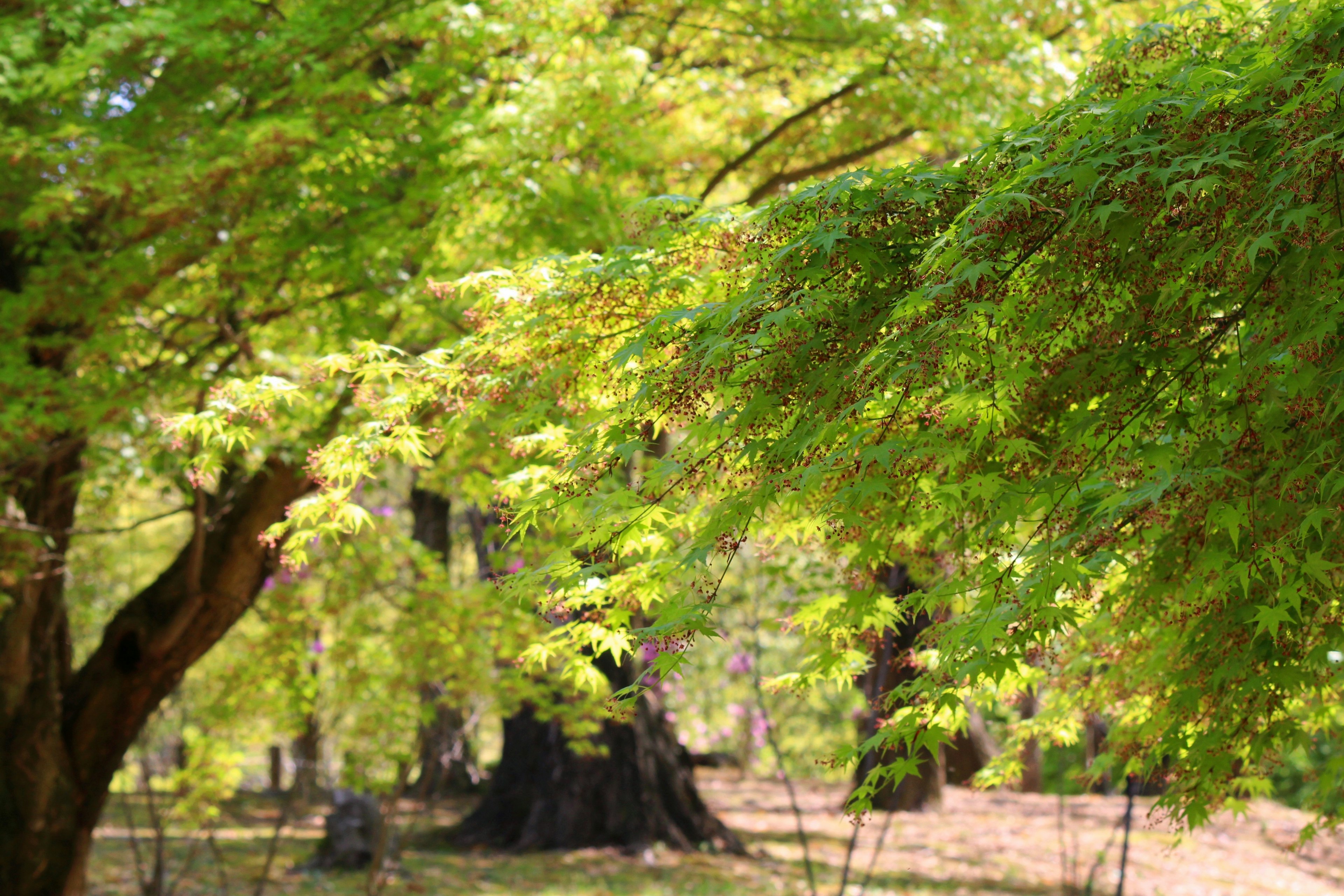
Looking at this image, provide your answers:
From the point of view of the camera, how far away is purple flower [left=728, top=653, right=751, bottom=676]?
17.3 m

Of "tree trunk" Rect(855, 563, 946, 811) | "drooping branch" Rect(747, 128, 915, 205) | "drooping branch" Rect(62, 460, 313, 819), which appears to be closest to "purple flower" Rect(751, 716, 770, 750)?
"tree trunk" Rect(855, 563, 946, 811)

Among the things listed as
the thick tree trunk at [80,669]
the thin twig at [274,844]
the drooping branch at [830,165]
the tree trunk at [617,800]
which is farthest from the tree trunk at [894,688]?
the thin twig at [274,844]

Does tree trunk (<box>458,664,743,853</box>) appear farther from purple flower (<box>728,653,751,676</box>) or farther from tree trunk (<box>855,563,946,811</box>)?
purple flower (<box>728,653,751,676</box>)

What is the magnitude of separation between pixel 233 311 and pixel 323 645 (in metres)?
3.48

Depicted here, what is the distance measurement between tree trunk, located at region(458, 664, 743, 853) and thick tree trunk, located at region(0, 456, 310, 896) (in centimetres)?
470

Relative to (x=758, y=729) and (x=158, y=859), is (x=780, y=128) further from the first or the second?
(x=758, y=729)

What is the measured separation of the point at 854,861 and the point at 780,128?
7.70 metres

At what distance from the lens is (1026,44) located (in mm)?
8344

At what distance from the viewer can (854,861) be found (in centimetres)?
1119

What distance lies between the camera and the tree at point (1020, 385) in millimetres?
2824

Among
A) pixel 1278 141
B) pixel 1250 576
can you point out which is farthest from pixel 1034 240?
pixel 1250 576

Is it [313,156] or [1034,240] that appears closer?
[1034,240]

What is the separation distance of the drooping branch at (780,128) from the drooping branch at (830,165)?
29 centimetres

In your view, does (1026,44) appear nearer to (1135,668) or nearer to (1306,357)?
(1135,668)
